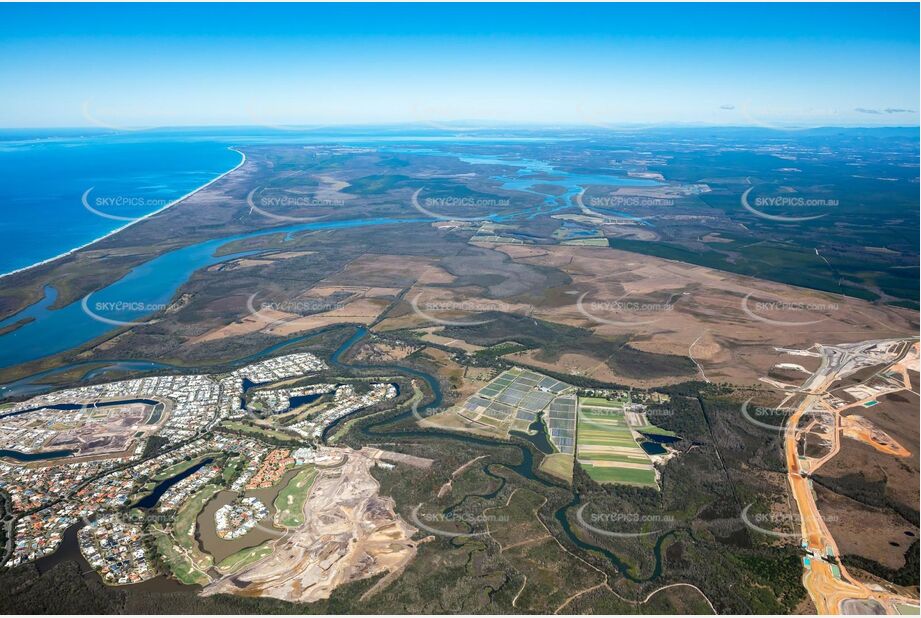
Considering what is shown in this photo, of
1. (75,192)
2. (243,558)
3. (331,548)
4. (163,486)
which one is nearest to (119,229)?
(75,192)

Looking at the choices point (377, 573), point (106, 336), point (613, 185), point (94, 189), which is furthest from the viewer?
point (613, 185)

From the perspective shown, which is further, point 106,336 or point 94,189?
point 94,189

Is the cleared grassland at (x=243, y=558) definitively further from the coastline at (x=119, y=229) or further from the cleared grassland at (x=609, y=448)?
the coastline at (x=119, y=229)

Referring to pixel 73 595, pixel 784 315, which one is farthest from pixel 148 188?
pixel 784 315

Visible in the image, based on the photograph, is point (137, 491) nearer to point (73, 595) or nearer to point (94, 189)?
point (73, 595)

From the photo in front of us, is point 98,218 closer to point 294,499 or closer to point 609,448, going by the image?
point 294,499

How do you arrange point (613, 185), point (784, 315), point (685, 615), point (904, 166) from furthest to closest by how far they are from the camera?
point (904, 166)
point (613, 185)
point (784, 315)
point (685, 615)

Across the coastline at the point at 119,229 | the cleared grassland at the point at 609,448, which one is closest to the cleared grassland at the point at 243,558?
the cleared grassland at the point at 609,448
